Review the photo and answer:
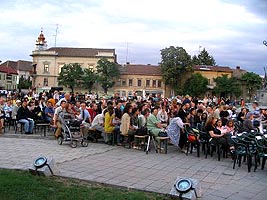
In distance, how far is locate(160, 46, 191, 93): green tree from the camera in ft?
252

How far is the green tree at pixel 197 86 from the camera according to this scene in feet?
247

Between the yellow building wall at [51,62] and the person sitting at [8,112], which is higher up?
the yellow building wall at [51,62]

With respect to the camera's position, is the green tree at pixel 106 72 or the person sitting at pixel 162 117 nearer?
the person sitting at pixel 162 117

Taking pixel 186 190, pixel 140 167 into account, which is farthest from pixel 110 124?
pixel 186 190

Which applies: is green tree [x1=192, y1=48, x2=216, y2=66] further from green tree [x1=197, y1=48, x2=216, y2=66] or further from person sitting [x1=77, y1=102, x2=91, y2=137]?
person sitting [x1=77, y1=102, x2=91, y2=137]

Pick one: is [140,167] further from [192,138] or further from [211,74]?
[211,74]

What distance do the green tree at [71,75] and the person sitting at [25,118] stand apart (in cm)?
6566

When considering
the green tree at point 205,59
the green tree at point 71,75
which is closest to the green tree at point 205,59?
the green tree at point 205,59

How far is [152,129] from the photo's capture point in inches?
486

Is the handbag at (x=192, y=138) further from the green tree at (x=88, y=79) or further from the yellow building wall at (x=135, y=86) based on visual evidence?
the yellow building wall at (x=135, y=86)

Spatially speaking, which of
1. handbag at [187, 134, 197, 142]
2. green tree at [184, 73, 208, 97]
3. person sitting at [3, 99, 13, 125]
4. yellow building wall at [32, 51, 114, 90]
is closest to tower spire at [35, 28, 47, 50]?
yellow building wall at [32, 51, 114, 90]

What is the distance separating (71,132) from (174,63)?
6603cm

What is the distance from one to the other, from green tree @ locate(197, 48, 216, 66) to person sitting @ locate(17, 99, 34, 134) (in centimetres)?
8743

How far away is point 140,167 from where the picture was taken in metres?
9.34
